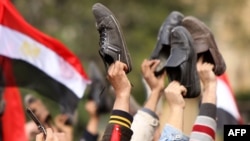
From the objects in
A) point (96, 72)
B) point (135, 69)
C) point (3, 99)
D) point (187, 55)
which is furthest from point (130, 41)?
point (187, 55)

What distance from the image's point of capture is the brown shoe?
6414 millimetres

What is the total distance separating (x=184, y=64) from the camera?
237 inches

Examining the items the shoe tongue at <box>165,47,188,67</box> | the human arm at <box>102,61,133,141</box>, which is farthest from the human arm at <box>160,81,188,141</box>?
the human arm at <box>102,61,133,141</box>

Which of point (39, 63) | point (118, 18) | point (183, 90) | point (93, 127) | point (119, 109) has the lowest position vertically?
point (119, 109)

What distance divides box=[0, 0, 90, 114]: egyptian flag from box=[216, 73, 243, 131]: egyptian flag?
1.04 m

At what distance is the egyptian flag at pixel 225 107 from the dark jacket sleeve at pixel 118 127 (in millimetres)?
2992

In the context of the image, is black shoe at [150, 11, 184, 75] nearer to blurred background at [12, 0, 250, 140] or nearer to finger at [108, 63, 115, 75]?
finger at [108, 63, 115, 75]

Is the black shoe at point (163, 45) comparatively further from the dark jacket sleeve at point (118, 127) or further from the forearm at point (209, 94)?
the dark jacket sleeve at point (118, 127)

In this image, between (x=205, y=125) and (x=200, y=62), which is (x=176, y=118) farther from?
(x=200, y=62)

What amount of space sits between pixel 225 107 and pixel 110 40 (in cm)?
285

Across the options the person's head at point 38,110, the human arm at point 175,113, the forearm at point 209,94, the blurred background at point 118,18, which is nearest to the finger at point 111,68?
the human arm at point 175,113

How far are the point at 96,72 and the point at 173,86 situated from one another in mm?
3050

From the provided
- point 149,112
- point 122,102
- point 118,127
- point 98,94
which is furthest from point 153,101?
point 98,94

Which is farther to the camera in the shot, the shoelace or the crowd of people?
the shoelace
